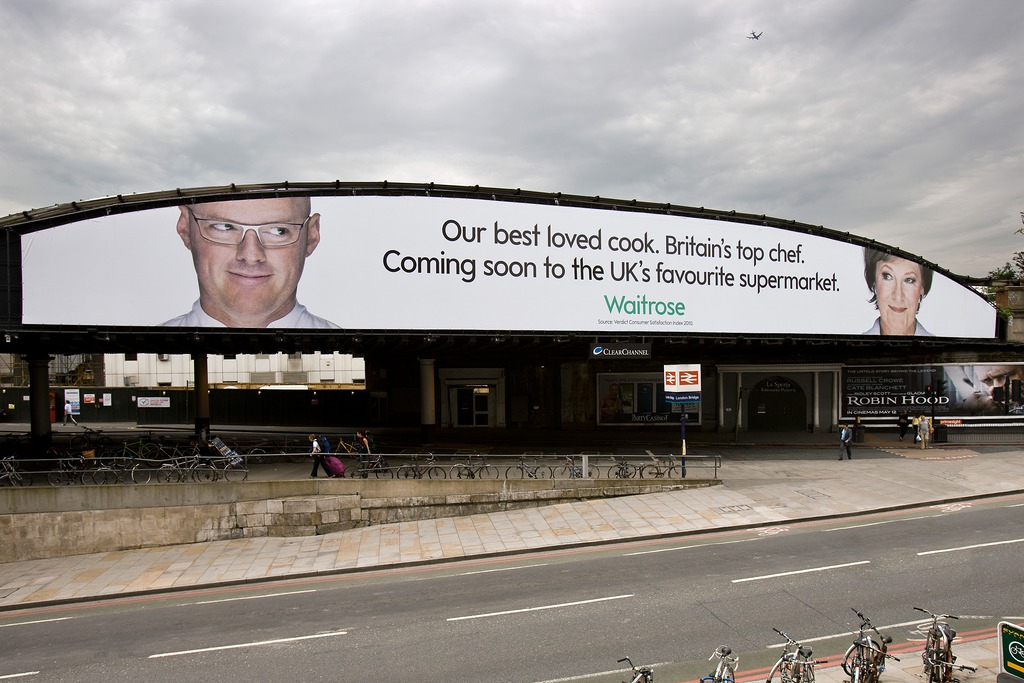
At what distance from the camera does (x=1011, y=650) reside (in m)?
7.49

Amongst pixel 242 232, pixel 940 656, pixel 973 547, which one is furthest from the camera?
pixel 242 232

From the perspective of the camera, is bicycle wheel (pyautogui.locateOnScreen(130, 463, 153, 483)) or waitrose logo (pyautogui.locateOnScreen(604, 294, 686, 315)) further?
waitrose logo (pyautogui.locateOnScreen(604, 294, 686, 315))

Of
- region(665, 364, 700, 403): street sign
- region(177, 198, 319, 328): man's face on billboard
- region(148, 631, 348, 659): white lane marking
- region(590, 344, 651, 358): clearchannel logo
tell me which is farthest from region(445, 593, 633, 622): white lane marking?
region(177, 198, 319, 328): man's face on billboard

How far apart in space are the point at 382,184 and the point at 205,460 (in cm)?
1183

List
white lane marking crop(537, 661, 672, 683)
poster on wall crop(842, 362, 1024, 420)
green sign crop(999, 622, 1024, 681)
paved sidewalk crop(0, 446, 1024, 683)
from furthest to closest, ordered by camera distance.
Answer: poster on wall crop(842, 362, 1024, 420), paved sidewalk crop(0, 446, 1024, 683), white lane marking crop(537, 661, 672, 683), green sign crop(999, 622, 1024, 681)

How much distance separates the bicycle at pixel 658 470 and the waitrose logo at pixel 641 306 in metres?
6.94

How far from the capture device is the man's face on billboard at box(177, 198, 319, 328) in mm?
23578

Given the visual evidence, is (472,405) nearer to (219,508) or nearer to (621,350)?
(621,350)

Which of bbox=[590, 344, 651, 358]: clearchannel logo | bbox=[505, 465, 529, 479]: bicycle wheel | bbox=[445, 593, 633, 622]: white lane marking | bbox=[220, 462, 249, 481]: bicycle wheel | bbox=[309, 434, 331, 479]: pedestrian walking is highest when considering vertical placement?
bbox=[590, 344, 651, 358]: clearchannel logo

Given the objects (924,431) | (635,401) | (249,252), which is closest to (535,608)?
(249,252)

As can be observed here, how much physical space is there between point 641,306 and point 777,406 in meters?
12.6

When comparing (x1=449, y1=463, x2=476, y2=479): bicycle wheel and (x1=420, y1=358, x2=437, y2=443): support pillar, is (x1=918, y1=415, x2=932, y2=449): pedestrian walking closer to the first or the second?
(x1=449, y1=463, x2=476, y2=479): bicycle wheel

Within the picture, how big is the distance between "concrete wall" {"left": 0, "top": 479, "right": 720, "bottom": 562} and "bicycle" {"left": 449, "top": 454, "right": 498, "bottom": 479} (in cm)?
46

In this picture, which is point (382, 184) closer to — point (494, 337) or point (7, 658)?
point (494, 337)
